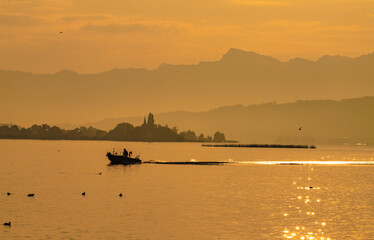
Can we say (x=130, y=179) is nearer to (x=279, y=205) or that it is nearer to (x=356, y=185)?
(x=356, y=185)

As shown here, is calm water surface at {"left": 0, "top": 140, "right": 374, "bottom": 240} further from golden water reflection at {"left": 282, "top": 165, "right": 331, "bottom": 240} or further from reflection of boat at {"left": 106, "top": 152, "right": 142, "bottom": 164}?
reflection of boat at {"left": 106, "top": 152, "right": 142, "bottom": 164}

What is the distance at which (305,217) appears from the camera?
7956 centimetres

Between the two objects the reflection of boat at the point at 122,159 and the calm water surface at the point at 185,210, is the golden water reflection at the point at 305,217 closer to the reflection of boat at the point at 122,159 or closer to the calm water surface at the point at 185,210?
the calm water surface at the point at 185,210

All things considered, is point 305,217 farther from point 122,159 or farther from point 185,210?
point 122,159

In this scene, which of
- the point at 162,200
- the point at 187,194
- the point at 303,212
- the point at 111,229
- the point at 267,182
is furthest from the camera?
the point at 267,182

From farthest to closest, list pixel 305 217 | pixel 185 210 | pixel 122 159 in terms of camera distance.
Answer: pixel 122 159, pixel 185 210, pixel 305 217

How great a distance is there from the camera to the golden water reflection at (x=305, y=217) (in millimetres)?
66125

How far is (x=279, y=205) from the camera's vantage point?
92.3 meters

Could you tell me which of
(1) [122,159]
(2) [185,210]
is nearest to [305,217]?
(2) [185,210]

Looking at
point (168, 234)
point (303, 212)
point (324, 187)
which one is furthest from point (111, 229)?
point (324, 187)

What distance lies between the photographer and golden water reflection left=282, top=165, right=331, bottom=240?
217ft

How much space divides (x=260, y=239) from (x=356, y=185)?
248 ft

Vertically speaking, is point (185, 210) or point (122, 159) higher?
point (122, 159)

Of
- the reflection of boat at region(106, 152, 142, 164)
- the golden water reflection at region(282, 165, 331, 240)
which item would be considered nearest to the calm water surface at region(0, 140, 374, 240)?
the golden water reflection at region(282, 165, 331, 240)
